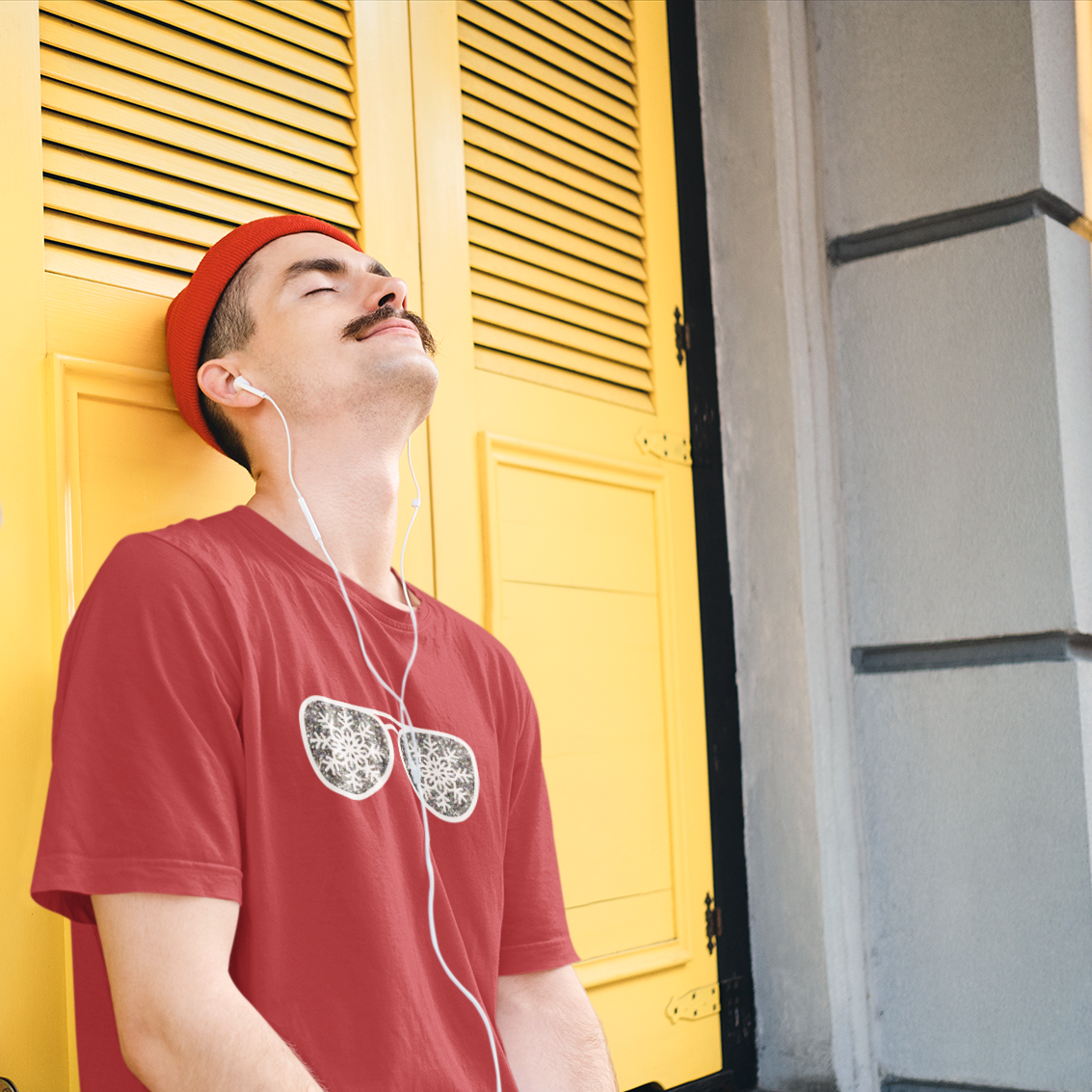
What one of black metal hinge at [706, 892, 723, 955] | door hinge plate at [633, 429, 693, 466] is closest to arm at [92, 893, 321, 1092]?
black metal hinge at [706, 892, 723, 955]

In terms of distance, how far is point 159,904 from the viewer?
4.42ft

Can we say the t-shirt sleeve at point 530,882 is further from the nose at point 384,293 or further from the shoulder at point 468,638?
the nose at point 384,293

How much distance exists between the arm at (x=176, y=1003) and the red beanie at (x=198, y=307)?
2.50 feet

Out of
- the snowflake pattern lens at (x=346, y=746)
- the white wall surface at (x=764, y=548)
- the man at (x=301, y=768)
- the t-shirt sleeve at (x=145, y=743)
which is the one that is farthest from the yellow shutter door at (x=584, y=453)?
the t-shirt sleeve at (x=145, y=743)

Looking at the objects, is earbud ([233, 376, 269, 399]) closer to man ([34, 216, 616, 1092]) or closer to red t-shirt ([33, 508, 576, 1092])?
man ([34, 216, 616, 1092])

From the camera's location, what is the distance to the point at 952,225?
286 cm

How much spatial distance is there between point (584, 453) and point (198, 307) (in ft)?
3.09

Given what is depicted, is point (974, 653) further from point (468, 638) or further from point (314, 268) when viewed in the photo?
point (314, 268)

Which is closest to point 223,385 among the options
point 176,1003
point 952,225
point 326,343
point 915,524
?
point 326,343

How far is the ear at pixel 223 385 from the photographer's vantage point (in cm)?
181

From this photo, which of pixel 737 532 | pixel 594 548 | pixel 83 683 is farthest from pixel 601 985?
pixel 83 683

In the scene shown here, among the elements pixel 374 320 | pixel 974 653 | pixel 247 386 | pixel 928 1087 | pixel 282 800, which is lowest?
pixel 928 1087

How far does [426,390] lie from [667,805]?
118cm

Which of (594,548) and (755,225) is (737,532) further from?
(755,225)
